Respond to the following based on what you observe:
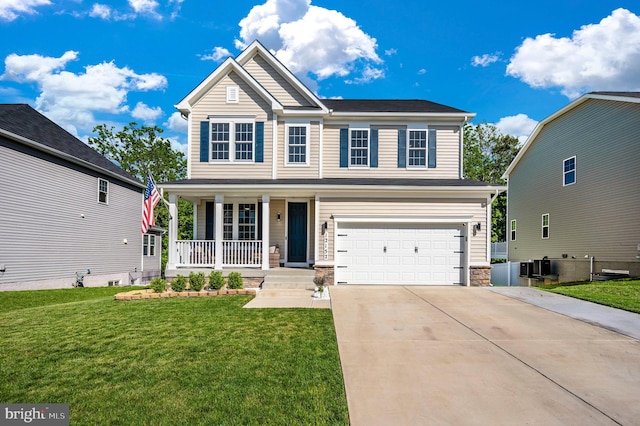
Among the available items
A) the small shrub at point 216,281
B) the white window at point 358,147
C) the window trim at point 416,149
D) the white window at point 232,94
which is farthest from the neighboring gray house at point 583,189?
the small shrub at point 216,281

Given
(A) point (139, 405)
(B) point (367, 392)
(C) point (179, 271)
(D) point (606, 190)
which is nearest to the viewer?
(A) point (139, 405)

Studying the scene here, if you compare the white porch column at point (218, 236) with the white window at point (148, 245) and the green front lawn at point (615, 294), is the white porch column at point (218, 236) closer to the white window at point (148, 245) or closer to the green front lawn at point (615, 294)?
the green front lawn at point (615, 294)

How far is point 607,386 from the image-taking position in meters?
4.04

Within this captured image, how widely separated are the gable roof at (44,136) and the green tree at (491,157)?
2657 centimetres

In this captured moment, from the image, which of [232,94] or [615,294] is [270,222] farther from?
[615,294]

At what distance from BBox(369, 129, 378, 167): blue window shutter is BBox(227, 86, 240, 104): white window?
17.6ft

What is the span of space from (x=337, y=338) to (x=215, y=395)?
8.19 feet

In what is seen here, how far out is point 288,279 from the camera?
37.4ft

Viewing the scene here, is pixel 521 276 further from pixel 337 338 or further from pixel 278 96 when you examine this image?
pixel 337 338

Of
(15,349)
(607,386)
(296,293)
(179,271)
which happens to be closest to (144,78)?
(179,271)

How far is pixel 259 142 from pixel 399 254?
6.65 m

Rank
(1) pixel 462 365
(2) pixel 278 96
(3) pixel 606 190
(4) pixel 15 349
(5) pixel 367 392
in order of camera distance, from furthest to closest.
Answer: (3) pixel 606 190 → (2) pixel 278 96 → (4) pixel 15 349 → (1) pixel 462 365 → (5) pixel 367 392

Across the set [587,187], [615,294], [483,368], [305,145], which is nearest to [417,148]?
[305,145]

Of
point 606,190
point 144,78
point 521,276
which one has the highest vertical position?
point 144,78
